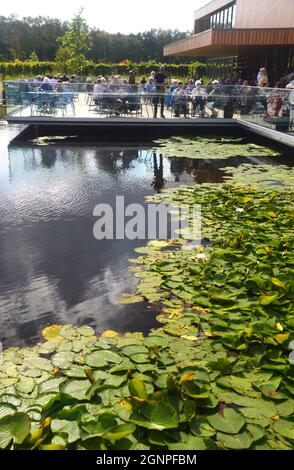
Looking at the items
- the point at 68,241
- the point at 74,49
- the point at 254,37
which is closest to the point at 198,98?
the point at 254,37

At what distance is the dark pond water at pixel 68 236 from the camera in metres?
4.64

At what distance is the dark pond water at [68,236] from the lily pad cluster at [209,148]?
55cm

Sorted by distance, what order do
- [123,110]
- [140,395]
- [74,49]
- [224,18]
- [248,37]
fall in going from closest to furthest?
[140,395] < [123,110] < [248,37] < [224,18] < [74,49]

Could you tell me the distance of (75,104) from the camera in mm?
16156

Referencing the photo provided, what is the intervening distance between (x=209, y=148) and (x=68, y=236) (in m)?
7.89

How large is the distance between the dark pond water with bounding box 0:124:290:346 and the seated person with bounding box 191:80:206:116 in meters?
3.91

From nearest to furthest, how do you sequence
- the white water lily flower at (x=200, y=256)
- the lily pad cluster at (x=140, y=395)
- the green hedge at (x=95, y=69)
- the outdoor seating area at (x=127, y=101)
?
the lily pad cluster at (x=140, y=395)
the white water lily flower at (x=200, y=256)
the outdoor seating area at (x=127, y=101)
the green hedge at (x=95, y=69)

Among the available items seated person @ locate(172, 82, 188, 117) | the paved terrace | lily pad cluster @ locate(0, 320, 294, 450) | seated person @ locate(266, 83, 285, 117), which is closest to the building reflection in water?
lily pad cluster @ locate(0, 320, 294, 450)

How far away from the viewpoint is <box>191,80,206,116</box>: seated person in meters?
16.0

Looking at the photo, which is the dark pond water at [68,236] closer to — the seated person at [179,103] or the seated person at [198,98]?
the seated person at [179,103]

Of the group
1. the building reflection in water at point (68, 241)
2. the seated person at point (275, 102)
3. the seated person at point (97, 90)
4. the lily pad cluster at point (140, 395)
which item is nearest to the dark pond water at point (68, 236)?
the building reflection in water at point (68, 241)

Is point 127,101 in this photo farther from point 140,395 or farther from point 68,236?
point 140,395

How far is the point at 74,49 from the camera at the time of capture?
40844mm
